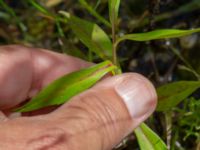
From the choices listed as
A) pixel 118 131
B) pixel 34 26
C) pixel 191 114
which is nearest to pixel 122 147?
pixel 191 114

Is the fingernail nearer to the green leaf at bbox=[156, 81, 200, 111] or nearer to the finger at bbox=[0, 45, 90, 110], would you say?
the green leaf at bbox=[156, 81, 200, 111]

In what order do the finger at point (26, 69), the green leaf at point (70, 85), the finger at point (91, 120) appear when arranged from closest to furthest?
the finger at point (91, 120)
the green leaf at point (70, 85)
the finger at point (26, 69)

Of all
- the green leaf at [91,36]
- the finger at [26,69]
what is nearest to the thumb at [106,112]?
the green leaf at [91,36]

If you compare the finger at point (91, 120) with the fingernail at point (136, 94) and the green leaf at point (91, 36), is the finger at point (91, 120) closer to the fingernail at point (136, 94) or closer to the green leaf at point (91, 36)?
the fingernail at point (136, 94)

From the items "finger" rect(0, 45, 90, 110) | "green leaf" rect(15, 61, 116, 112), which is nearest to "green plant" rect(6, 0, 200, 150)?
"green leaf" rect(15, 61, 116, 112)

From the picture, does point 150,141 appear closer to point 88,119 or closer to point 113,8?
point 88,119

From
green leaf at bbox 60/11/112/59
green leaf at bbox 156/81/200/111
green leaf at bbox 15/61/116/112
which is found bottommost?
green leaf at bbox 156/81/200/111
